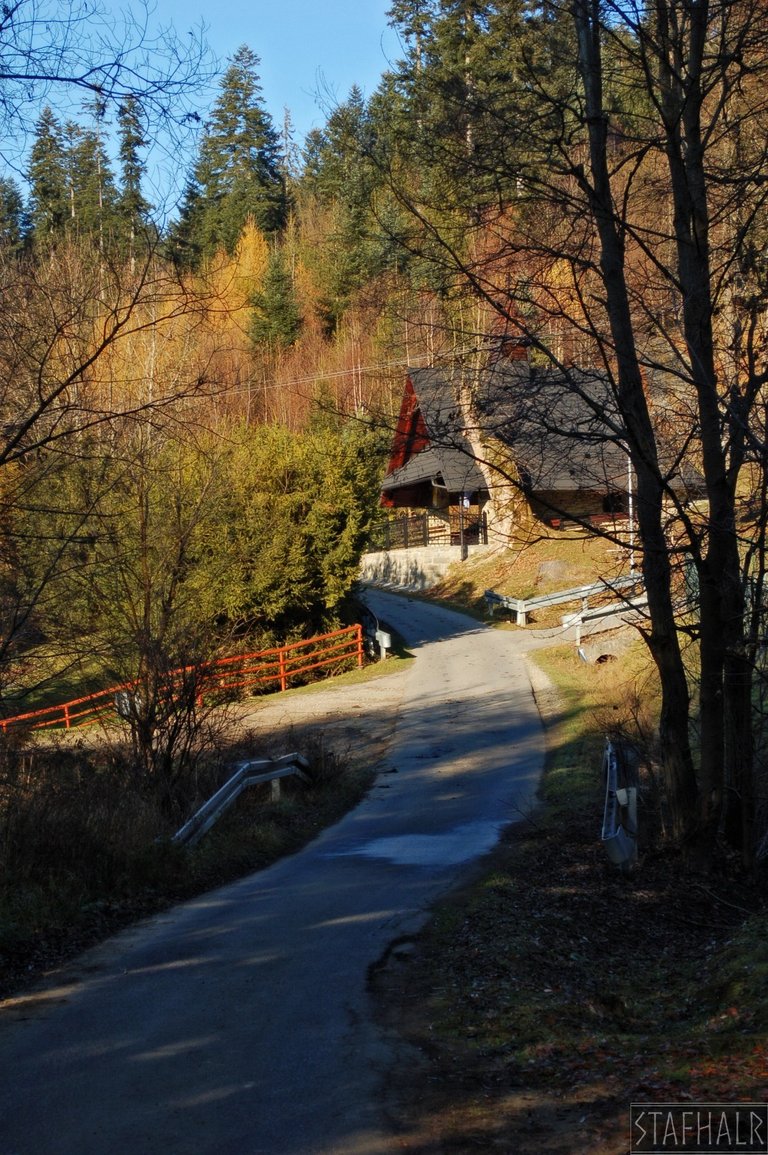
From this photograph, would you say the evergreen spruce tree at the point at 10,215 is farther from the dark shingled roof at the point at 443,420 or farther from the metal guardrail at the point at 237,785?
the metal guardrail at the point at 237,785

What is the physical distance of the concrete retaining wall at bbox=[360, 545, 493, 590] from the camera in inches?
1945

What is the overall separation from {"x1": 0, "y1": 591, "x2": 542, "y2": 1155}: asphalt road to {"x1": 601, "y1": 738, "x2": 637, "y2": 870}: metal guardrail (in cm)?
160

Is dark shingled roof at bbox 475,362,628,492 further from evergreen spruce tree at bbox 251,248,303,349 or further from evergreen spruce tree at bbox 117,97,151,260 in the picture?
evergreen spruce tree at bbox 251,248,303,349

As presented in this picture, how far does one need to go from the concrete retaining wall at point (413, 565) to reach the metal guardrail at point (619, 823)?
37003mm

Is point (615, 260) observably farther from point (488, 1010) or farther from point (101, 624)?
point (101, 624)

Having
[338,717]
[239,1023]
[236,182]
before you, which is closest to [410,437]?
[239,1023]

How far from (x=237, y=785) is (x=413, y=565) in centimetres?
3906

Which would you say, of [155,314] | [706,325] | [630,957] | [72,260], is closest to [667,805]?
[630,957]

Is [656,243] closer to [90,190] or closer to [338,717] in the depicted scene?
[90,190]

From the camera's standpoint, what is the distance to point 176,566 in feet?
44.9

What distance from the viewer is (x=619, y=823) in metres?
10.3

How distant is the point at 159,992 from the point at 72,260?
565 cm

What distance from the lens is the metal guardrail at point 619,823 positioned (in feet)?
32.5

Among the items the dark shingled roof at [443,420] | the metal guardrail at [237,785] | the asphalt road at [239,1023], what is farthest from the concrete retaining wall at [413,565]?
the dark shingled roof at [443,420]
